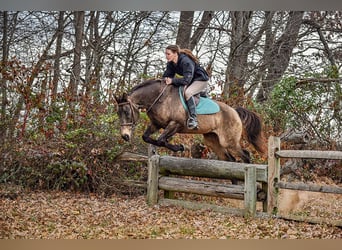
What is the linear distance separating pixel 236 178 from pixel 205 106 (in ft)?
2.43

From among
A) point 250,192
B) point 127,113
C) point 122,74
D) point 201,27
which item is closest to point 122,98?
point 127,113

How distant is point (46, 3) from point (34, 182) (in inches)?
70.3

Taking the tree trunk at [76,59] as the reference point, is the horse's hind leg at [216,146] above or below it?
below

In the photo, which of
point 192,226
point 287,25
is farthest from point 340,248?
point 287,25

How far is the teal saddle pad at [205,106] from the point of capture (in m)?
5.03

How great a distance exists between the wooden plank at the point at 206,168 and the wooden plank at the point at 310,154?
8.2 inches

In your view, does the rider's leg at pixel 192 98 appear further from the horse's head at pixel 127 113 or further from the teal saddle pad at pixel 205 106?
the horse's head at pixel 127 113

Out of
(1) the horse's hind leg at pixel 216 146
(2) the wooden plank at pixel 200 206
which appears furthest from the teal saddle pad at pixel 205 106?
(2) the wooden plank at pixel 200 206

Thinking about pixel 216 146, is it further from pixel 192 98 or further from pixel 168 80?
pixel 168 80

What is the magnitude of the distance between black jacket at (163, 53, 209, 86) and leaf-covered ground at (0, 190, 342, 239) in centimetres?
123

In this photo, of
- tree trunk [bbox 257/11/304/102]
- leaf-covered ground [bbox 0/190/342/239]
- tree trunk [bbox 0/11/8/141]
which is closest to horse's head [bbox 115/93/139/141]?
leaf-covered ground [bbox 0/190/342/239]

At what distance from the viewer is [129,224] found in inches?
192

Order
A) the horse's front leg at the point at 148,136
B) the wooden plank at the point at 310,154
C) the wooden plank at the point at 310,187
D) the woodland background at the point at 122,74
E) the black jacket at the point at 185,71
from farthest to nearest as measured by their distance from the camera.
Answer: the woodland background at the point at 122,74
the horse's front leg at the point at 148,136
the black jacket at the point at 185,71
the wooden plank at the point at 310,154
the wooden plank at the point at 310,187

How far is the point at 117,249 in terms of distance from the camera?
4.80 metres
